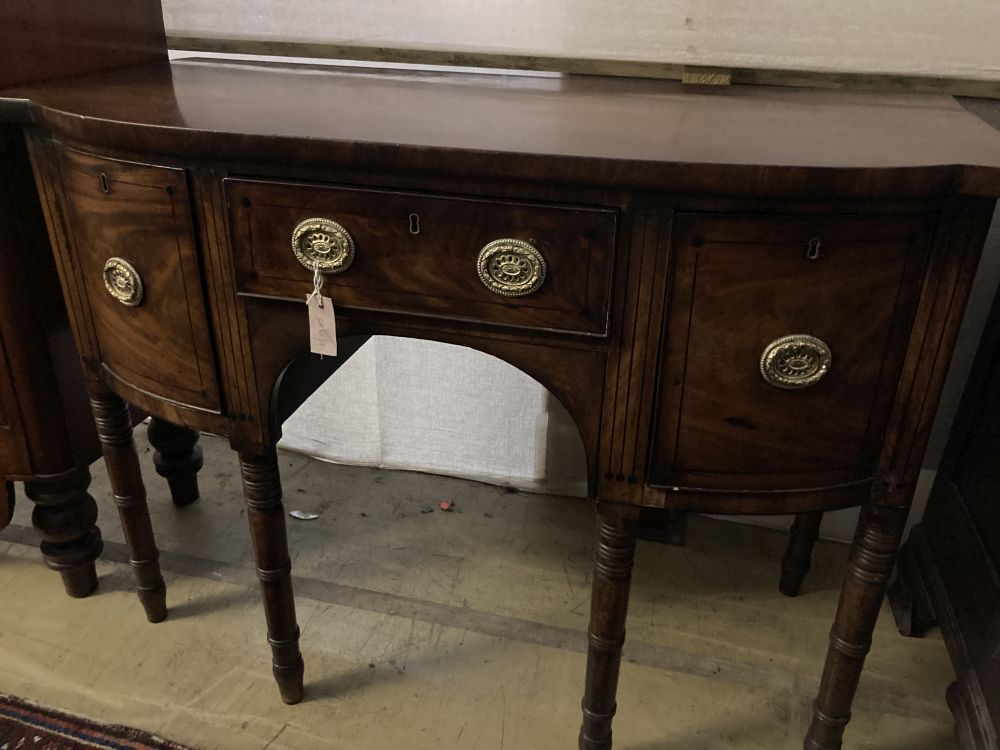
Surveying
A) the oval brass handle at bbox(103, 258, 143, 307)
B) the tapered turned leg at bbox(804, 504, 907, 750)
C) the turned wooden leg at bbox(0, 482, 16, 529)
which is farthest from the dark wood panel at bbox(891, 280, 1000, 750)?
the turned wooden leg at bbox(0, 482, 16, 529)

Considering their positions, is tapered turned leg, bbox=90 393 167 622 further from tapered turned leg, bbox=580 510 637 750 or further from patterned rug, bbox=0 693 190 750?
tapered turned leg, bbox=580 510 637 750

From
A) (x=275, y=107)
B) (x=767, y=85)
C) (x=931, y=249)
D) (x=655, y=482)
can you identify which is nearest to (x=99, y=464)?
(x=275, y=107)

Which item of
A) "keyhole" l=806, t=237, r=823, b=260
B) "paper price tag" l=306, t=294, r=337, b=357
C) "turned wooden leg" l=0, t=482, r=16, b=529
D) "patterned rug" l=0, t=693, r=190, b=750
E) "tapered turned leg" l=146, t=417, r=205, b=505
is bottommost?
"patterned rug" l=0, t=693, r=190, b=750

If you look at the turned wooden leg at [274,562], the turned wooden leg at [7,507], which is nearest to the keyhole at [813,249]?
the turned wooden leg at [274,562]

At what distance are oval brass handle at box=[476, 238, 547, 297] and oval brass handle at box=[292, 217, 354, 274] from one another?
140 mm

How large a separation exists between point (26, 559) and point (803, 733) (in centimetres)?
132

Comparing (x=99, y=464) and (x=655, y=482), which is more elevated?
(x=655, y=482)

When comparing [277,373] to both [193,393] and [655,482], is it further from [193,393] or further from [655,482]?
[655,482]

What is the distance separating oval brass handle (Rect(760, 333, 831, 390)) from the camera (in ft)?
2.64

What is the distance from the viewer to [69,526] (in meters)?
1.34

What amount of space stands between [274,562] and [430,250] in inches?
20.7

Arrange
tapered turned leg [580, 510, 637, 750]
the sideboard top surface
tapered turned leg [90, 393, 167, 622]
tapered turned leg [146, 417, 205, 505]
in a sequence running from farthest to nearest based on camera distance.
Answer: tapered turned leg [146, 417, 205, 505] → tapered turned leg [90, 393, 167, 622] → tapered turned leg [580, 510, 637, 750] → the sideboard top surface

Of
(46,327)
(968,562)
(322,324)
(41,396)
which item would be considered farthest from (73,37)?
(968,562)

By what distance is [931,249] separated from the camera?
0.79 m
